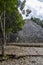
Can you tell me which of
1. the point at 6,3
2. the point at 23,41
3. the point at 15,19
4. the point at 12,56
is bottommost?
the point at 23,41

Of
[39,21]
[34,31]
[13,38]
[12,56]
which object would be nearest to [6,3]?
[12,56]

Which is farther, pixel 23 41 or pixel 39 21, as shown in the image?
pixel 39 21

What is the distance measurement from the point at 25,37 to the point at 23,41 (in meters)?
0.51

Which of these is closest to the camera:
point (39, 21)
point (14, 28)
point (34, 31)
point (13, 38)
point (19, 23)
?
point (19, 23)

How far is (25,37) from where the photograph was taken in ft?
76.4

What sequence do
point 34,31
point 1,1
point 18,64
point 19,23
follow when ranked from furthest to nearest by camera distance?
1. point 34,31
2. point 19,23
3. point 1,1
4. point 18,64

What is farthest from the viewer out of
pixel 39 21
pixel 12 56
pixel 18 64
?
pixel 39 21

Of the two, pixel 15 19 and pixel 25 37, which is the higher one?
pixel 15 19

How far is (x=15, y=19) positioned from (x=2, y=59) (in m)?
7.85

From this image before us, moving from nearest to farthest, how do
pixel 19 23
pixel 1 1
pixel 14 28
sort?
pixel 1 1 < pixel 19 23 < pixel 14 28

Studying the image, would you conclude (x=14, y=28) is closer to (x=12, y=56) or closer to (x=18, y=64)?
(x=12, y=56)

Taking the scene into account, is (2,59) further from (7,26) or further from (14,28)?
(14,28)

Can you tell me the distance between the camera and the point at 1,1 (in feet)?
39.5

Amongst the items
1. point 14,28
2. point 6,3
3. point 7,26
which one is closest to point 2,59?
point 6,3
